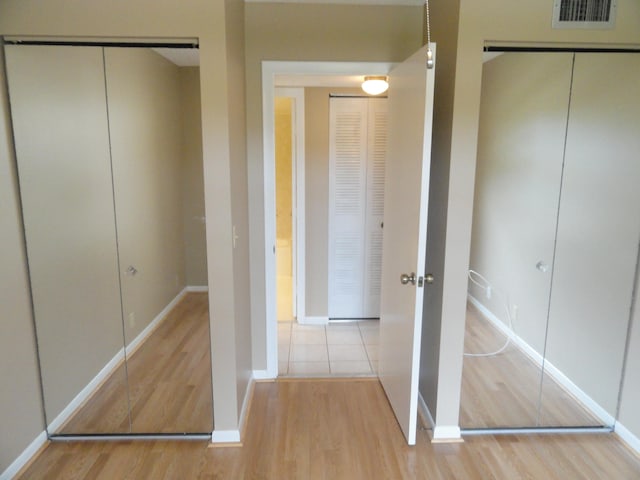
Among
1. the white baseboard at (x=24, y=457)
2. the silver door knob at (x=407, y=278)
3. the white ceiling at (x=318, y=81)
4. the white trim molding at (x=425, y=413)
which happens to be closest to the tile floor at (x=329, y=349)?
the white trim molding at (x=425, y=413)

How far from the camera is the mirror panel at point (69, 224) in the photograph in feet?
6.44

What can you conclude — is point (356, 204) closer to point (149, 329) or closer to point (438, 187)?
point (438, 187)

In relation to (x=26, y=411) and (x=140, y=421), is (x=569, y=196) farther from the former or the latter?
(x=26, y=411)

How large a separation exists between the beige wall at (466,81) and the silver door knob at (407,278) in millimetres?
182

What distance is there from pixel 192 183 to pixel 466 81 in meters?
1.44

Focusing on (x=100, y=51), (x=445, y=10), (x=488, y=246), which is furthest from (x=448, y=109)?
(x=100, y=51)

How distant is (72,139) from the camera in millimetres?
2020

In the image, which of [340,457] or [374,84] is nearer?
[340,457]

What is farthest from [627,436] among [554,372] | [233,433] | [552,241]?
[233,433]

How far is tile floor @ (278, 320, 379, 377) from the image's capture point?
3076mm

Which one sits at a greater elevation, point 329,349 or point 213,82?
point 213,82

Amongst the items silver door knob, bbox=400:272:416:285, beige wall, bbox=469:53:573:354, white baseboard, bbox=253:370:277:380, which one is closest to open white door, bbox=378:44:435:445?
silver door knob, bbox=400:272:416:285

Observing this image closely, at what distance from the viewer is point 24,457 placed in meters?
2.00

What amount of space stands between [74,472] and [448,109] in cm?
259
